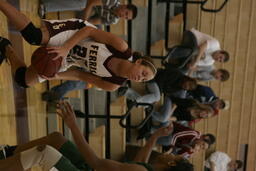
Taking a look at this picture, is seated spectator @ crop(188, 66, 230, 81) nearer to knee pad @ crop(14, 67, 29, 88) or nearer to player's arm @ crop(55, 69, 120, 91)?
player's arm @ crop(55, 69, 120, 91)

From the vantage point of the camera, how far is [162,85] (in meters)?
3.83

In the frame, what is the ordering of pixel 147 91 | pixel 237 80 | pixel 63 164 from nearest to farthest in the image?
1. pixel 63 164
2. pixel 147 91
3. pixel 237 80

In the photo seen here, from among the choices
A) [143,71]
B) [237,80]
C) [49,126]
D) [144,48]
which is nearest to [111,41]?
[143,71]

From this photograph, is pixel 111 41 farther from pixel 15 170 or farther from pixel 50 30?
pixel 15 170

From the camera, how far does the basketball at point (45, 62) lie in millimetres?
2209

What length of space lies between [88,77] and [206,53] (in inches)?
94.1

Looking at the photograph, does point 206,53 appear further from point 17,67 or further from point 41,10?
point 17,67

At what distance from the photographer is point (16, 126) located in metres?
2.89

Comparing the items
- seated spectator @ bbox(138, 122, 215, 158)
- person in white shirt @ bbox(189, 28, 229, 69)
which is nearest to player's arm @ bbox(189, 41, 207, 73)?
person in white shirt @ bbox(189, 28, 229, 69)

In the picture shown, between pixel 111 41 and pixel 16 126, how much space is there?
122cm

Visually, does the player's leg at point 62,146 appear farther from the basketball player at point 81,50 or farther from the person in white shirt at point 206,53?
the person in white shirt at point 206,53

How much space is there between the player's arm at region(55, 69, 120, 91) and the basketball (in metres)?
0.38

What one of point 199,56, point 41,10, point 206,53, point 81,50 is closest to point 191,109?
point 199,56

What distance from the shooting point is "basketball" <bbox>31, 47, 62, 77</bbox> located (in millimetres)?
2209
